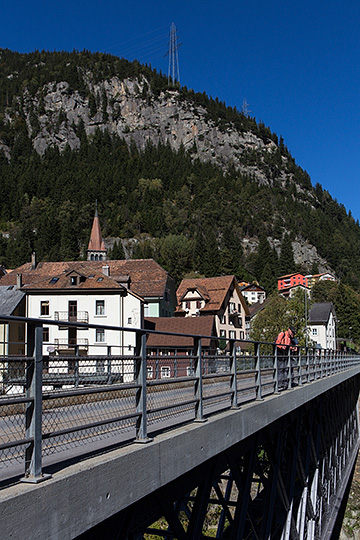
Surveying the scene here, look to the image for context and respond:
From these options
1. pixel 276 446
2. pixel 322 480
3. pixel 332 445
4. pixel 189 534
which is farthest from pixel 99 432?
pixel 332 445

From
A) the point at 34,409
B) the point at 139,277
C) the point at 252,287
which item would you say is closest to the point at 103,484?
the point at 34,409

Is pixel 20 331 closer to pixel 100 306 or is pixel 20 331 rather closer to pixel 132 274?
pixel 100 306

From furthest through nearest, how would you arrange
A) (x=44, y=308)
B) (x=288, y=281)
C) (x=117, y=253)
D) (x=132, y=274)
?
(x=288, y=281) → (x=117, y=253) → (x=132, y=274) → (x=44, y=308)

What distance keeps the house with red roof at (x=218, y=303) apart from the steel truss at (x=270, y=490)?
41.1 m

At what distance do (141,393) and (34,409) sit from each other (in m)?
1.53

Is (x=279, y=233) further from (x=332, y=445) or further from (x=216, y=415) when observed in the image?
(x=216, y=415)

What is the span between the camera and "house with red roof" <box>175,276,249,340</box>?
227 ft

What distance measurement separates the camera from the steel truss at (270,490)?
5.42 metres

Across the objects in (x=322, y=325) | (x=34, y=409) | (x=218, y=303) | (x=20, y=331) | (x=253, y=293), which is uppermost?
(x=253, y=293)

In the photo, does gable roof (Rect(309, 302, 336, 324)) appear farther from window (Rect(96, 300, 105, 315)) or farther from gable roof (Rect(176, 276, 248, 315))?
window (Rect(96, 300, 105, 315))

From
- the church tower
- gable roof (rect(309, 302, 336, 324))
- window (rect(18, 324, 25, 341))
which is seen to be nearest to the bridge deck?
window (rect(18, 324, 25, 341))

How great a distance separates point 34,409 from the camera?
3.47m

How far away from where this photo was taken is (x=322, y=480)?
17859 mm

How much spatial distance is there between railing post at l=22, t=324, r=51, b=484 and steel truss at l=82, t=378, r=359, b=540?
44.4 inches
